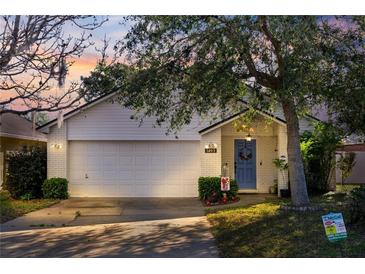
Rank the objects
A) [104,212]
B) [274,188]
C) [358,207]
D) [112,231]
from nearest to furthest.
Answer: [358,207] < [112,231] < [104,212] < [274,188]

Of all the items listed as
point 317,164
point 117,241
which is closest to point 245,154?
point 317,164

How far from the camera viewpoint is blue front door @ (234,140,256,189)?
19.1m

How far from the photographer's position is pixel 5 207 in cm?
1484

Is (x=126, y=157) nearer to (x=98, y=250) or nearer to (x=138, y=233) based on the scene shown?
(x=138, y=233)

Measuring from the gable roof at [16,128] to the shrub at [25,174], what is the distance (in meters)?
1.29

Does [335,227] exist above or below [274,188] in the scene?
below

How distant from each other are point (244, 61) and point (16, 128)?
44.7 feet

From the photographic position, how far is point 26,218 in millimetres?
13047

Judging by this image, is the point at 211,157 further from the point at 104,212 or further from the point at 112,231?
the point at 112,231

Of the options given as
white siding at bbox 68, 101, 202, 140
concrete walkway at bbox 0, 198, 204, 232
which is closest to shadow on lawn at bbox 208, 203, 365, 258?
concrete walkway at bbox 0, 198, 204, 232

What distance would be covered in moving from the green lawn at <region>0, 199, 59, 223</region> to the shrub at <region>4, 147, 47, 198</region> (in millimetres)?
550

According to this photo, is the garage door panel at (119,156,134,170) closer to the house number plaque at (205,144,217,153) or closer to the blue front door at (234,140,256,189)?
the house number plaque at (205,144,217,153)

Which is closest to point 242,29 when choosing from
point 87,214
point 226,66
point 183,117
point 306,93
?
point 226,66

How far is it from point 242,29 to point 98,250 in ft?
15.4
